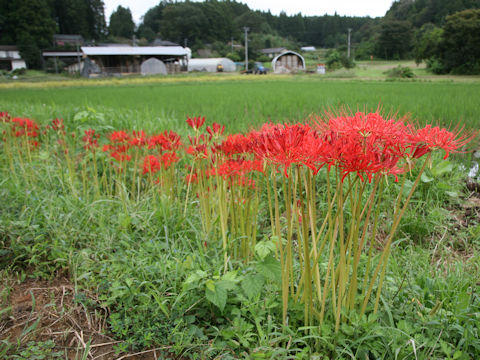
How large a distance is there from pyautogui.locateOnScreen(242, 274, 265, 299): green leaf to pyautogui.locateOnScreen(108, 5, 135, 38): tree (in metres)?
92.7

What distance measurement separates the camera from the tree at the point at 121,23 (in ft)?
274

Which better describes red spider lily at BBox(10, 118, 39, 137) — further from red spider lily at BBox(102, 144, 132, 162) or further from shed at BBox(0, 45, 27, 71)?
shed at BBox(0, 45, 27, 71)

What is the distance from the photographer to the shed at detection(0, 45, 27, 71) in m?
43.0

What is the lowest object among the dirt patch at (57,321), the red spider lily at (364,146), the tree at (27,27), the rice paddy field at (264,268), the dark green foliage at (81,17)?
the dirt patch at (57,321)

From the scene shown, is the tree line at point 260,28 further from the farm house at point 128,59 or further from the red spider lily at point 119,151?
the red spider lily at point 119,151

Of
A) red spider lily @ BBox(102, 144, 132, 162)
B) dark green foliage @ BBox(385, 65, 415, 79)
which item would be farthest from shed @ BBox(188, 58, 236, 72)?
red spider lily @ BBox(102, 144, 132, 162)

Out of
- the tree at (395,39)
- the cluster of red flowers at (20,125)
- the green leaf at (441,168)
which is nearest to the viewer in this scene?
the green leaf at (441,168)

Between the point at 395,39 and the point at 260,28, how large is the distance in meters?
58.5

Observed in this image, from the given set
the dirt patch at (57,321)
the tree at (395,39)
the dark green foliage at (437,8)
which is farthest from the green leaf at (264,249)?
the tree at (395,39)

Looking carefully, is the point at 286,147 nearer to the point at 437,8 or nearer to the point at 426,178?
the point at 426,178

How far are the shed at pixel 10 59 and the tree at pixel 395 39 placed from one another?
145 feet

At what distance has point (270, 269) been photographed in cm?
137

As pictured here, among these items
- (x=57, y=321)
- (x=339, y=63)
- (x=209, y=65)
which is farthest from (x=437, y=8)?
(x=209, y=65)

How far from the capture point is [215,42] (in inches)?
2960
